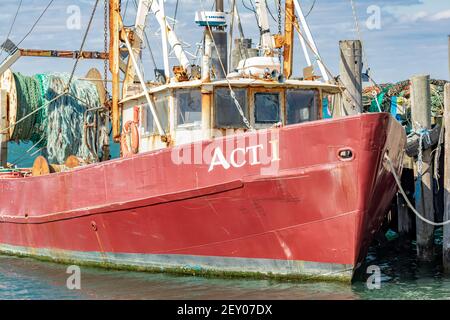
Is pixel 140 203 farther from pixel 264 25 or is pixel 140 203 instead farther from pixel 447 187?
pixel 447 187

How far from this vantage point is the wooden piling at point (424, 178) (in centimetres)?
1461

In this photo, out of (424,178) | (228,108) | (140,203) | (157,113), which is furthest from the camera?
(424,178)

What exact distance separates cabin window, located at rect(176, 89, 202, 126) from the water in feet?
7.99

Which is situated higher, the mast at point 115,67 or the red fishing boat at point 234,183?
the mast at point 115,67

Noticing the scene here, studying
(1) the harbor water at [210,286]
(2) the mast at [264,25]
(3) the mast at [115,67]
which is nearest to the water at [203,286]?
(1) the harbor water at [210,286]

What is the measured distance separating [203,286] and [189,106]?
2856 mm

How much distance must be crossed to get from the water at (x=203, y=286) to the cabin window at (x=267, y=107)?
2561mm

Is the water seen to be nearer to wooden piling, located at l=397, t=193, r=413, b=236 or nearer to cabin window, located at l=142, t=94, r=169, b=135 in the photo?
wooden piling, located at l=397, t=193, r=413, b=236

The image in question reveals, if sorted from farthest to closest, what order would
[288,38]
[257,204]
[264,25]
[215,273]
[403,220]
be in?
[403,220]
[288,38]
[264,25]
[215,273]
[257,204]

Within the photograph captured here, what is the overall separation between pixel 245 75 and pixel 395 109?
7.78m

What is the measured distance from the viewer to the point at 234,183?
1177cm

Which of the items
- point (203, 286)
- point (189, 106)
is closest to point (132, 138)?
point (189, 106)

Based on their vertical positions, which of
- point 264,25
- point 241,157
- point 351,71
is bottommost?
point 241,157

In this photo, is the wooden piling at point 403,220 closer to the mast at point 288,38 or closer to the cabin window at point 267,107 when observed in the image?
the mast at point 288,38
